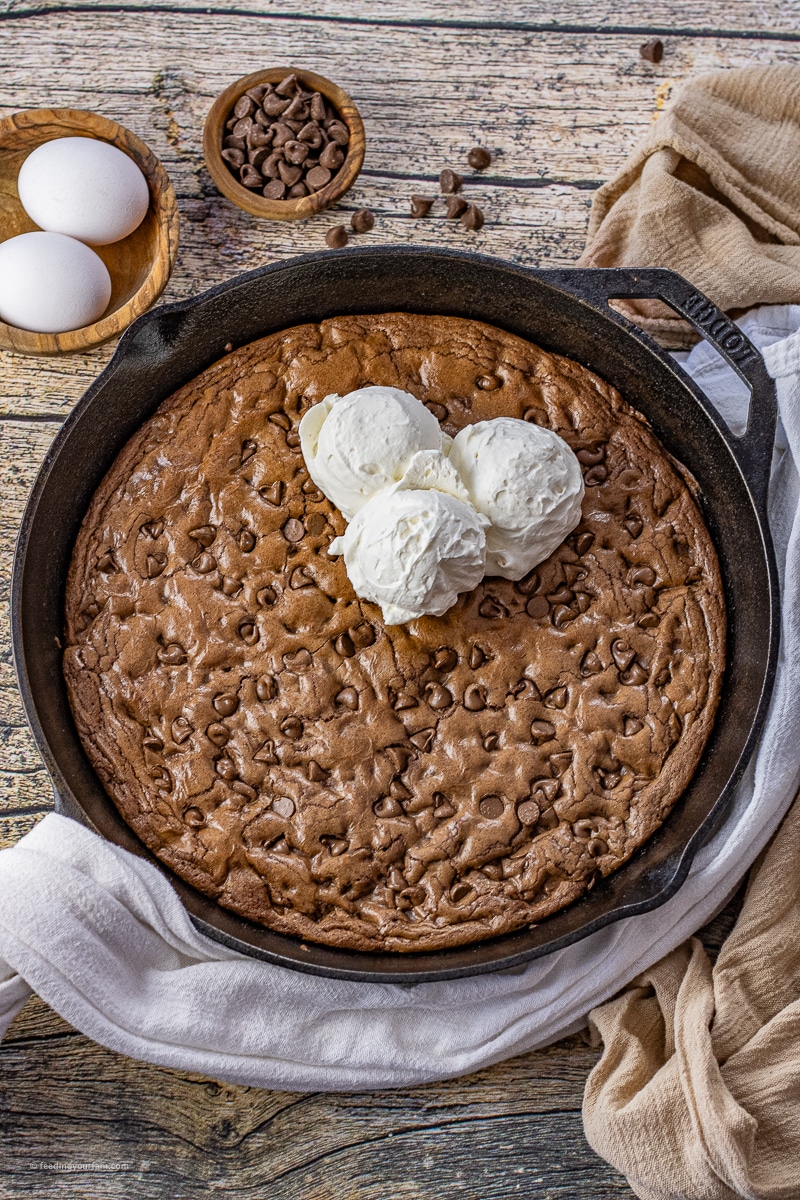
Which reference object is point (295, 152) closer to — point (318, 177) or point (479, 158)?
point (318, 177)

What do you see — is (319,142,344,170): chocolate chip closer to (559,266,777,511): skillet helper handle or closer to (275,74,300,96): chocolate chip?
(275,74,300,96): chocolate chip

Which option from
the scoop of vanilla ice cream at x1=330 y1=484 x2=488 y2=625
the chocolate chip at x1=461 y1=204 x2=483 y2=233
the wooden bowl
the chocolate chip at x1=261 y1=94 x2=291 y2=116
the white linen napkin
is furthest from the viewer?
the chocolate chip at x1=461 y1=204 x2=483 y2=233

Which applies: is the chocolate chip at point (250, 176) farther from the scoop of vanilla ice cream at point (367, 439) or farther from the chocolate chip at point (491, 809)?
the chocolate chip at point (491, 809)

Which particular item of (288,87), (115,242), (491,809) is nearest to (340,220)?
(288,87)

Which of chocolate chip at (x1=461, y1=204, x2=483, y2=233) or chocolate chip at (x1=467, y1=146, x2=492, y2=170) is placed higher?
chocolate chip at (x1=467, y1=146, x2=492, y2=170)

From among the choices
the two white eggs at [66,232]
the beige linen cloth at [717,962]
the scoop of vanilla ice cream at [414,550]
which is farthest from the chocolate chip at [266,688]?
the beige linen cloth at [717,962]

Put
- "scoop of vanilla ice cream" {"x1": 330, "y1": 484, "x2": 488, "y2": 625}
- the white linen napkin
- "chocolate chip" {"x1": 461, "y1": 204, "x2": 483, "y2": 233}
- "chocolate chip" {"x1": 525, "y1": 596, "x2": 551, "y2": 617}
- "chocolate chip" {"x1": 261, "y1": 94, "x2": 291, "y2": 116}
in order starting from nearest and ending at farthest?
"scoop of vanilla ice cream" {"x1": 330, "y1": 484, "x2": 488, "y2": 625}, the white linen napkin, "chocolate chip" {"x1": 525, "y1": 596, "x2": 551, "y2": 617}, "chocolate chip" {"x1": 261, "y1": 94, "x2": 291, "y2": 116}, "chocolate chip" {"x1": 461, "y1": 204, "x2": 483, "y2": 233}

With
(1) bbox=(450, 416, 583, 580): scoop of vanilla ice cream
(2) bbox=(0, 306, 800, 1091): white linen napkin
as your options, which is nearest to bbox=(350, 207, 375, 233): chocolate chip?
(1) bbox=(450, 416, 583, 580): scoop of vanilla ice cream
